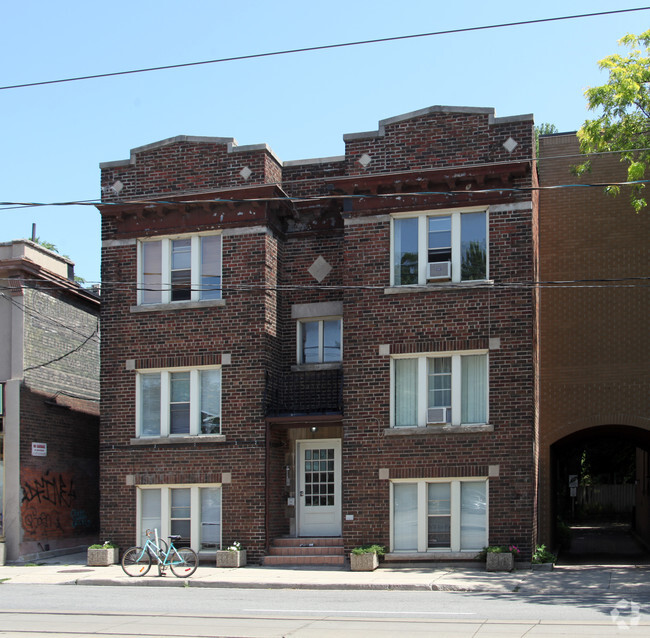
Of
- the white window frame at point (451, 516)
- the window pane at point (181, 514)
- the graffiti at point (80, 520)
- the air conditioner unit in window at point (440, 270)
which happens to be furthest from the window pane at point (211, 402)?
the graffiti at point (80, 520)

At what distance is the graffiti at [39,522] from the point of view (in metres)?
23.7

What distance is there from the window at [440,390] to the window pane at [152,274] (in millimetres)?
6106

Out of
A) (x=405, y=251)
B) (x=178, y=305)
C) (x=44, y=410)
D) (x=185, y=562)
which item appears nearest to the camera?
(x=185, y=562)

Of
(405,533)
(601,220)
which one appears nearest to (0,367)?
(405,533)

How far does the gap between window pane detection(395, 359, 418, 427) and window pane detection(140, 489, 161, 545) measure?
614cm

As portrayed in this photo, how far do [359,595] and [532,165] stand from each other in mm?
10112

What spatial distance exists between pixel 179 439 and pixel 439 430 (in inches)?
242

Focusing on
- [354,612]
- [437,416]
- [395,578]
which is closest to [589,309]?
[437,416]

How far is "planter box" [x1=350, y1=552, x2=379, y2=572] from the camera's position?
66.0 ft

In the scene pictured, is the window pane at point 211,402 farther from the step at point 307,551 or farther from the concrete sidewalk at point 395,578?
the concrete sidewalk at point 395,578

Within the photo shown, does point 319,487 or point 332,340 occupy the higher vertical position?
point 332,340

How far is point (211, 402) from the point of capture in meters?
22.6

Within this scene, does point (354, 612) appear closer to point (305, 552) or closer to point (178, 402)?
point (305, 552)

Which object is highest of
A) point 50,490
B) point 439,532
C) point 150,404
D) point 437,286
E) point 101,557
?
point 437,286
